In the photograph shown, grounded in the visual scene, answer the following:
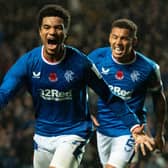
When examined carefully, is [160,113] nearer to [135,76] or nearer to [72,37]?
[135,76]

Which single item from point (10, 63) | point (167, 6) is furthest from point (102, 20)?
point (10, 63)

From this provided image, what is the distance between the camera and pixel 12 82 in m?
4.96

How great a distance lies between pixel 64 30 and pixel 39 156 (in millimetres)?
1048

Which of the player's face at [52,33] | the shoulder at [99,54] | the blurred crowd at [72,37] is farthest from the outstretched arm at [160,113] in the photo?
the blurred crowd at [72,37]

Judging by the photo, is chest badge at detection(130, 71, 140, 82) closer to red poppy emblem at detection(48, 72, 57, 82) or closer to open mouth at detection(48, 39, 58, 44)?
red poppy emblem at detection(48, 72, 57, 82)

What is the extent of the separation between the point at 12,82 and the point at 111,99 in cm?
77

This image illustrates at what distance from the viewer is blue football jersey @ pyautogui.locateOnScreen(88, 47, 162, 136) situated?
5980 mm

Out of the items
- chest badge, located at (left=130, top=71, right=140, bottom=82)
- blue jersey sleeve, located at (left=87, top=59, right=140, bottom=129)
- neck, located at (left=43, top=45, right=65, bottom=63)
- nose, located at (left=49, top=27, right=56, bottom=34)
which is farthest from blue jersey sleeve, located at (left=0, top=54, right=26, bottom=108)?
chest badge, located at (left=130, top=71, right=140, bottom=82)

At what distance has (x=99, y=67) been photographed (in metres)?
6.09

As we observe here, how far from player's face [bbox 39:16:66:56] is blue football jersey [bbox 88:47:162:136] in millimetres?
1128

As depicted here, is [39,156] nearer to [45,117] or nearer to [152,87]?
[45,117]

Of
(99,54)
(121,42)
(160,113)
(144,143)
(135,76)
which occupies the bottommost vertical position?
(160,113)

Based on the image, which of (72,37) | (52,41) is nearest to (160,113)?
(52,41)

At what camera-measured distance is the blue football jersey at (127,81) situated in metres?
5.98
